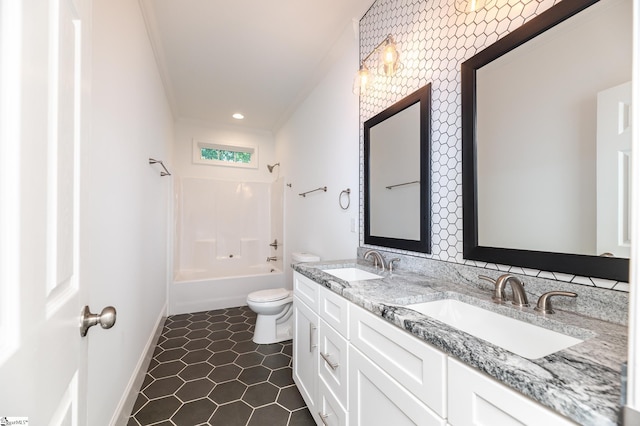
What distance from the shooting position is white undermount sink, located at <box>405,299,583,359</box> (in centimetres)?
78

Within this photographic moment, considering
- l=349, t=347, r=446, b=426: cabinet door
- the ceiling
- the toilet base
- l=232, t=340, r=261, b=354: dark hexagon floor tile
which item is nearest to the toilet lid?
the toilet base

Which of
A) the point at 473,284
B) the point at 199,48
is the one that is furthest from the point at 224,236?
the point at 473,284

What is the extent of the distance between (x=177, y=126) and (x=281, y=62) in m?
2.14

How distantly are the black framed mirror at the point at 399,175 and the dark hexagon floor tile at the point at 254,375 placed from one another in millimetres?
1254

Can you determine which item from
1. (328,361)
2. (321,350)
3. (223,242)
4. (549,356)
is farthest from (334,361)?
(223,242)

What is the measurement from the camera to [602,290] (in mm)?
811

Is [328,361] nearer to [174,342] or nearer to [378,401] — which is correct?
[378,401]

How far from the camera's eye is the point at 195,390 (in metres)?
1.82

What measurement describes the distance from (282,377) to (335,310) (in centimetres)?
109

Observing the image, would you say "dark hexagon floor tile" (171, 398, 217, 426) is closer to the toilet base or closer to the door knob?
the toilet base

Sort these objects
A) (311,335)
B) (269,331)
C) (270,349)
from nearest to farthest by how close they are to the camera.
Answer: (311,335)
(270,349)
(269,331)

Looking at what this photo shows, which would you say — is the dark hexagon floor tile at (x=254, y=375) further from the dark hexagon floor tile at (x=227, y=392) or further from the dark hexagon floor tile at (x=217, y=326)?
the dark hexagon floor tile at (x=217, y=326)

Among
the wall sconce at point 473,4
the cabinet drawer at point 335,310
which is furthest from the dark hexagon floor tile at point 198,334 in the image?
the wall sconce at point 473,4

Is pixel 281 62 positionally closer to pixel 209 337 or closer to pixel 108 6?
pixel 108 6
